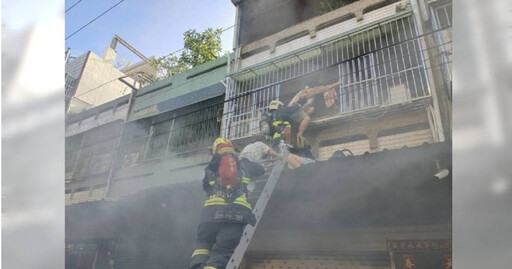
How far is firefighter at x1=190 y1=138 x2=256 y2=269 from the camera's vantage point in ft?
8.88

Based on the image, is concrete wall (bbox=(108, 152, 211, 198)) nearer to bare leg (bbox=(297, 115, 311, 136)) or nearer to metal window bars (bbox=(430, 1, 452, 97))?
bare leg (bbox=(297, 115, 311, 136))

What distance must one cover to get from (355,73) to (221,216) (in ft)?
10.8

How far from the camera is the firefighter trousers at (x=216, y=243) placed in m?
2.62

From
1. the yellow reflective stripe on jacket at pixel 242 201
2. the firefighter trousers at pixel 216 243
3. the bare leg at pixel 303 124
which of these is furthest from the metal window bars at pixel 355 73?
the firefighter trousers at pixel 216 243

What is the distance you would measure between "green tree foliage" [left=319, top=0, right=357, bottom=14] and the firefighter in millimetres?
4336

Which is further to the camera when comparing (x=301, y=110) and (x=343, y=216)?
(x=301, y=110)

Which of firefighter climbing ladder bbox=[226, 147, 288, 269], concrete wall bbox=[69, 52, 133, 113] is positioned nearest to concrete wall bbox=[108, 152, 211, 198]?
firefighter climbing ladder bbox=[226, 147, 288, 269]

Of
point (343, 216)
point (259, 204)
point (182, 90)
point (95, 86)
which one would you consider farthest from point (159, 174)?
point (95, 86)

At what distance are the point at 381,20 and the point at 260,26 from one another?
108 inches

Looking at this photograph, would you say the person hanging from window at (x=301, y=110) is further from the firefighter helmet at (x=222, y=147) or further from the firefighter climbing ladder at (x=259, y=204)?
the firefighter helmet at (x=222, y=147)

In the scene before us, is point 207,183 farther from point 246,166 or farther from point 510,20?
point 510,20

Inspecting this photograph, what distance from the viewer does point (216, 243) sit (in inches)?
109

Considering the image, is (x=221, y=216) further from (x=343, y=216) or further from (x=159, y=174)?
(x=159, y=174)

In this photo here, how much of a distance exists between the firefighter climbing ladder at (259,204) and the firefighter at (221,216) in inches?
1.7
